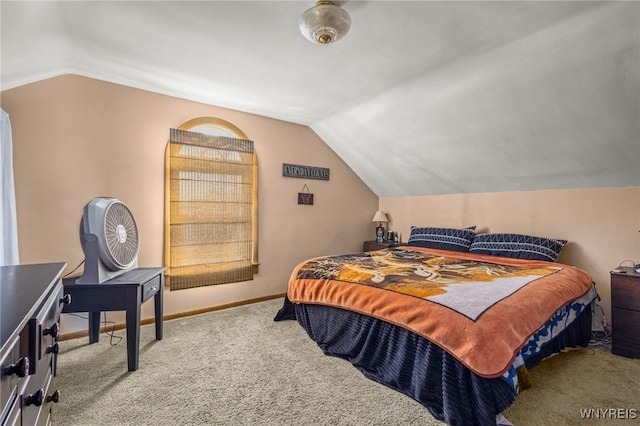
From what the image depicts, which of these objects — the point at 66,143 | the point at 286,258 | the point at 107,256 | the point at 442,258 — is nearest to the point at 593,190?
the point at 442,258

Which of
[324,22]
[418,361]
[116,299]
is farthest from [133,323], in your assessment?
[324,22]

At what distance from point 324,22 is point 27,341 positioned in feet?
6.23

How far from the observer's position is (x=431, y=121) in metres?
3.08

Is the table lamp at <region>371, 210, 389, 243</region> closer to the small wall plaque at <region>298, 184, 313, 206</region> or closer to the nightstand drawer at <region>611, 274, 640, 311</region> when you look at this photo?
the small wall plaque at <region>298, 184, 313, 206</region>

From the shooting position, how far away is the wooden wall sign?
153 inches

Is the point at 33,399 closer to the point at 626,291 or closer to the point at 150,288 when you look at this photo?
the point at 150,288

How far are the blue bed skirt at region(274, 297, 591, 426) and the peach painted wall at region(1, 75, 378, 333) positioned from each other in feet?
4.37

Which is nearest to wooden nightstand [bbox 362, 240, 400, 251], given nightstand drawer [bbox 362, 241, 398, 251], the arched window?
nightstand drawer [bbox 362, 241, 398, 251]

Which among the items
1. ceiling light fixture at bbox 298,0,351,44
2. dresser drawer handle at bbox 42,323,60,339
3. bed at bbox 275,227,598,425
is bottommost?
bed at bbox 275,227,598,425

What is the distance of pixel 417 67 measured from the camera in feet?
7.75

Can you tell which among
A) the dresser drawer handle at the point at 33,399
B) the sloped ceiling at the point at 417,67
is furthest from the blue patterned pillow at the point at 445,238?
the dresser drawer handle at the point at 33,399

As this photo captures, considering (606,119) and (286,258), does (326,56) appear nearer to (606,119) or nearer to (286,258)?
(606,119)

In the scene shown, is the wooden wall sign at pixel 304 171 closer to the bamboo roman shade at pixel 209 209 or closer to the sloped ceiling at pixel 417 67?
the bamboo roman shade at pixel 209 209

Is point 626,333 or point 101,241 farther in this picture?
point 626,333
